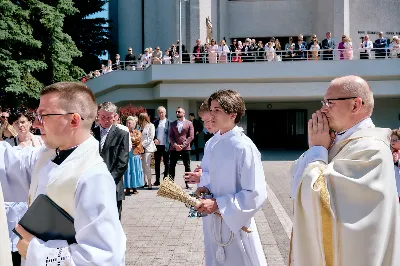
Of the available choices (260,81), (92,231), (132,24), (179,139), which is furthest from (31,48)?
(92,231)

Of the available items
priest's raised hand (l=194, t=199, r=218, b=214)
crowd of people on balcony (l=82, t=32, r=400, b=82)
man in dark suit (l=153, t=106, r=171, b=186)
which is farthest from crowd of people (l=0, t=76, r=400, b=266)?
crowd of people on balcony (l=82, t=32, r=400, b=82)

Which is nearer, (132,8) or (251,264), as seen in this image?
(251,264)

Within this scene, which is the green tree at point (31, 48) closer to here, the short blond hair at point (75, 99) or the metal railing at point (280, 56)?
the metal railing at point (280, 56)

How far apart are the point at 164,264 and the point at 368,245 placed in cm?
→ 393

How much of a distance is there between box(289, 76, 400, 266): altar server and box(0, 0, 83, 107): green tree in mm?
24120

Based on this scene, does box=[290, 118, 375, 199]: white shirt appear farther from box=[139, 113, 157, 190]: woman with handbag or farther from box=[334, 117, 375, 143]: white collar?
box=[139, 113, 157, 190]: woman with handbag

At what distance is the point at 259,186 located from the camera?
4215 mm

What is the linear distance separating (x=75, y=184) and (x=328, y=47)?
25.6 metres

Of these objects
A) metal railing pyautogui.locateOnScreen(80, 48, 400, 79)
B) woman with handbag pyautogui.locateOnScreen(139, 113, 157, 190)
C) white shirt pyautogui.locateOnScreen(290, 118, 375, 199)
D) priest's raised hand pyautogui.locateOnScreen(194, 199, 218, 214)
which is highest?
metal railing pyautogui.locateOnScreen(80, 48, 400, 79)

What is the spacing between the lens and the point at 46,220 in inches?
97.5

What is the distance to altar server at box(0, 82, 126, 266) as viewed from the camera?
7.91 feet

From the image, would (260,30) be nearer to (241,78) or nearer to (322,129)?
(241,78)

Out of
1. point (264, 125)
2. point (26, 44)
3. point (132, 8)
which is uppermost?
point (132, 8)

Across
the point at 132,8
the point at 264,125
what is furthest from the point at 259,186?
the point at 132,8
